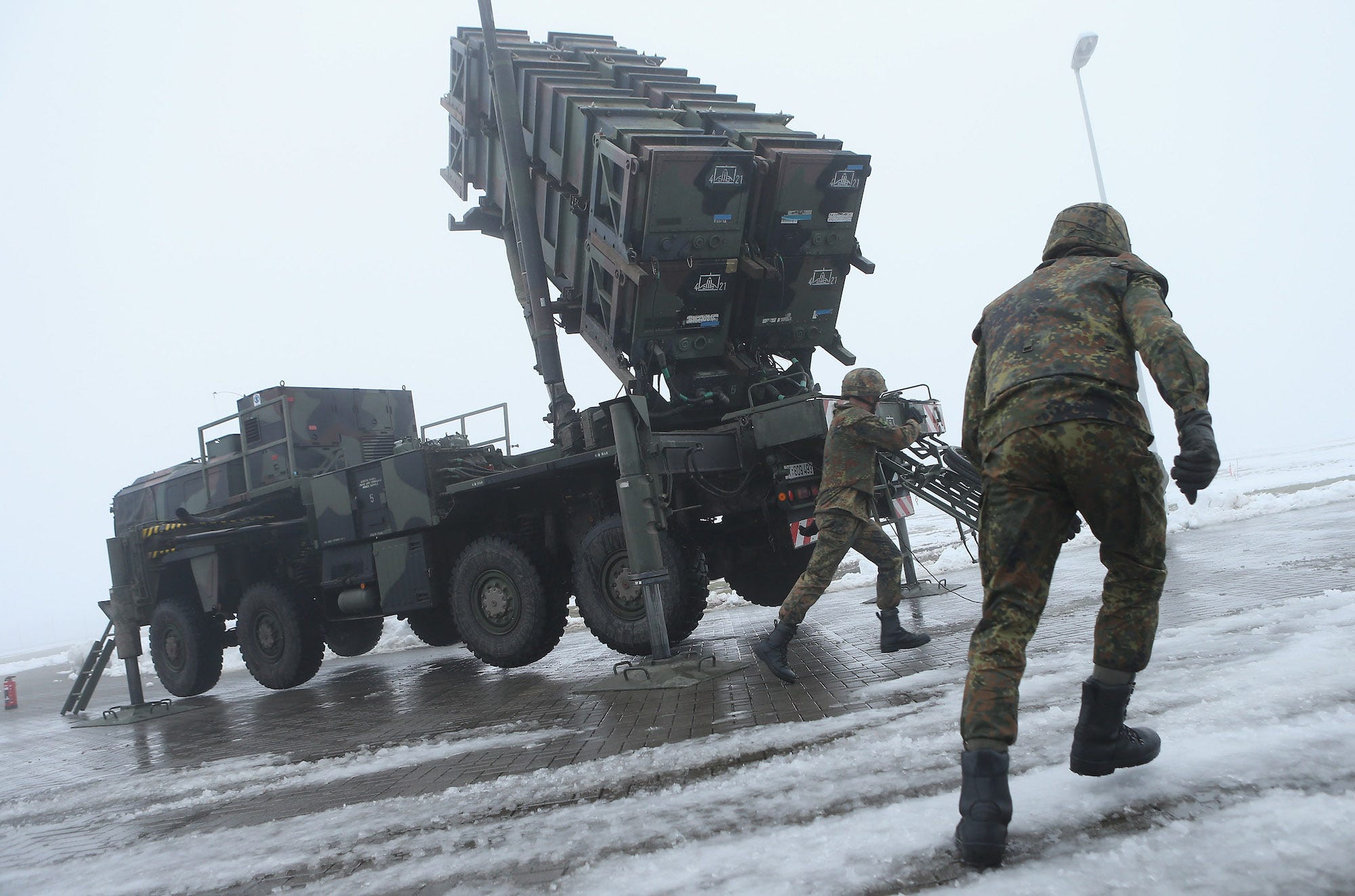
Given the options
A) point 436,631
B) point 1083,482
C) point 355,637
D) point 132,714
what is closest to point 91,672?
point 132,714

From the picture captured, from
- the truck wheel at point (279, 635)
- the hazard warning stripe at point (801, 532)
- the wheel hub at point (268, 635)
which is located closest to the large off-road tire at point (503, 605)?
the hazard warning stripe at point (801, 532)

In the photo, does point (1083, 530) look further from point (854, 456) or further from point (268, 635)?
point (268, 635)

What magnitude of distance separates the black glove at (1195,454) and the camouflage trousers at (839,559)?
3.24 meters

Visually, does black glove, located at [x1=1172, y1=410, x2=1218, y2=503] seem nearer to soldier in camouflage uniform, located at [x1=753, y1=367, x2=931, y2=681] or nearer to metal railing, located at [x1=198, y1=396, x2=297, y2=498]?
soldier in camouflage uniform, located at [x1=753, y1=367, x2=931, y2=681]

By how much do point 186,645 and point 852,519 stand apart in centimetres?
884

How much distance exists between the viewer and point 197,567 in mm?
11609

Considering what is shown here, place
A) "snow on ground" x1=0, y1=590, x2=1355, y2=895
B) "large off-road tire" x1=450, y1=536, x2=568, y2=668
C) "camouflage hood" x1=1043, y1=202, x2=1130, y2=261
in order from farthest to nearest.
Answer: "large off-road tire" x1=450, y1=536, x2=568, y2=668 < "camouflage hood" x1=1043, y1=202, x2=1130, y2=261 < "snow on ground" x1=0, y1=590, x2=1355, y2=895

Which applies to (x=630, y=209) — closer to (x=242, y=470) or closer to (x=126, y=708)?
(x=242, y=470)

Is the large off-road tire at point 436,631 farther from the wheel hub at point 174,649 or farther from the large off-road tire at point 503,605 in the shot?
the wheel hub at point 174,649

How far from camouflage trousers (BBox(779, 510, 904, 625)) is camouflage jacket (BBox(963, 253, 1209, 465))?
9.16 ft

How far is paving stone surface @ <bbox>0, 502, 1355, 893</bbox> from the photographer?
4.87m

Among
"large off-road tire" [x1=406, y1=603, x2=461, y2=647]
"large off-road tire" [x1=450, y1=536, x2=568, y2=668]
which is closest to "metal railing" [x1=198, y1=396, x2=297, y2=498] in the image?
"large off-road tire" [x1=406, y1=603, x2=461, y2=647]

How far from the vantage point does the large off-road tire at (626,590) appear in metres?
7.73

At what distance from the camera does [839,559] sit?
6.25 meters
